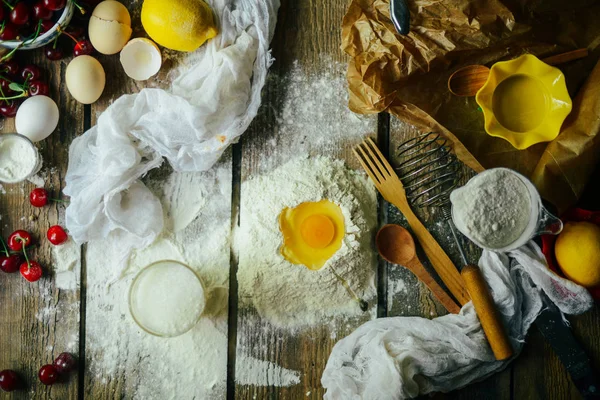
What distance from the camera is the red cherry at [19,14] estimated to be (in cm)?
117

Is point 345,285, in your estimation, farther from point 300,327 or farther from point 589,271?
point 589,271

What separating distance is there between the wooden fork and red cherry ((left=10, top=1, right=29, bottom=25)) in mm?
737

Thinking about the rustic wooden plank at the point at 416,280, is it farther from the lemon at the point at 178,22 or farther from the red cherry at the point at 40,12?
the red cherry at the point at 40,12

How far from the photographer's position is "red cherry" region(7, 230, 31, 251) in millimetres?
1244

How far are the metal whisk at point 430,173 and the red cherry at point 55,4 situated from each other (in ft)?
2.50

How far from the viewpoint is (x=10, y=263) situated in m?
1.24

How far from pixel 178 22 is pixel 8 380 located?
84cm

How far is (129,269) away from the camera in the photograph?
1253 millimetres

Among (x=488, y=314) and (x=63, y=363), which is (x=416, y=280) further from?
(x=63, y=363)

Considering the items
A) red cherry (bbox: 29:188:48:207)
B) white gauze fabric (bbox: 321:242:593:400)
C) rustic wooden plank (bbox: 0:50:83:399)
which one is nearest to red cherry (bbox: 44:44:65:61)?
rustic wooden plank (bbox: 0:50:83:399)

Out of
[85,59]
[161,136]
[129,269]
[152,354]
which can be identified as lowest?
[152,354]

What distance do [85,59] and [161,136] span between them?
229 millimetres

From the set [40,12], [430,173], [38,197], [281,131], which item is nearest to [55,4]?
[40,12]

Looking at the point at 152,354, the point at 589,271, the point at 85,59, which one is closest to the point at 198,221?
the point at 152,354
